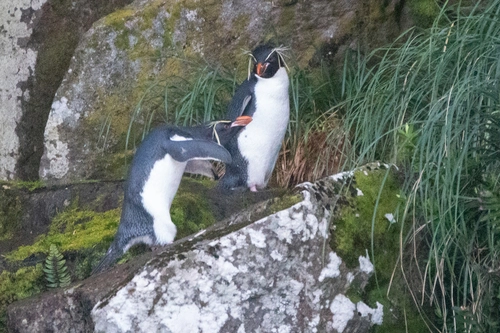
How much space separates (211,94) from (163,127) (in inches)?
33.1

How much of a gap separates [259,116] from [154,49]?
1.34 m

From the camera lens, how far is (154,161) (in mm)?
3088

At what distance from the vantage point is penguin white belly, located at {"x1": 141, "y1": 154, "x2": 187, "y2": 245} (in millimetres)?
3006

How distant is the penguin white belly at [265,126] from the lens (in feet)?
11.0

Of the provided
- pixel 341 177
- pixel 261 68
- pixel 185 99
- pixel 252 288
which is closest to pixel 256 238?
pixel 252 288

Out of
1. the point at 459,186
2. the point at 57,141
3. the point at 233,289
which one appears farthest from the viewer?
the point at 57,141

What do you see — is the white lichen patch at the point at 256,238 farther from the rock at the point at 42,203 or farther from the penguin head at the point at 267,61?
the rock at the point at 42,203

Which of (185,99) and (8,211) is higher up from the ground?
(185,99)

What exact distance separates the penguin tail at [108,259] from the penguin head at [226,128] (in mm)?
604

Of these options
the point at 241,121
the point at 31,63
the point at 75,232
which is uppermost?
the point at 241,121

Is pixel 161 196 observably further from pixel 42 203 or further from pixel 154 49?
pixel 154 49

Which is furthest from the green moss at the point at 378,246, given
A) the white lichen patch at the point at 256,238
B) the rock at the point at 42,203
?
the rock at the point at 42,203

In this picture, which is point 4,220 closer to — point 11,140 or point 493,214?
point 11,140

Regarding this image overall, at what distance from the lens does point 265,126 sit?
339 centimetres
